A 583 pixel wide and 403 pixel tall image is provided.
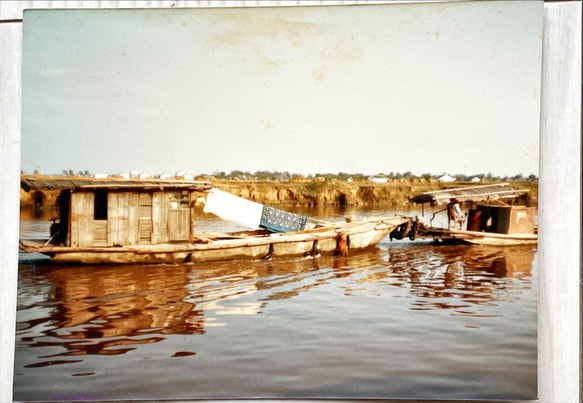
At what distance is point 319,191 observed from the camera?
4.32m

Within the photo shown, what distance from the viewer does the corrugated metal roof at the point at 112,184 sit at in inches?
165

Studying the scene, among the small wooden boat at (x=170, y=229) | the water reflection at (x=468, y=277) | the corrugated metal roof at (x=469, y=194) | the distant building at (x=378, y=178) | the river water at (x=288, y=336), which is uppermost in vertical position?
the distant building at (x=378, y=178)

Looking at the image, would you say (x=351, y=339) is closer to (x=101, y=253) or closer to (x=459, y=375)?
(x=459, y=375)

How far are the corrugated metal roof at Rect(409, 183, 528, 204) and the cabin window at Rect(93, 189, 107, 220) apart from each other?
2.83 m

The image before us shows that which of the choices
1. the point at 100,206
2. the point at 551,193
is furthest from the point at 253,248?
the point at 551,193

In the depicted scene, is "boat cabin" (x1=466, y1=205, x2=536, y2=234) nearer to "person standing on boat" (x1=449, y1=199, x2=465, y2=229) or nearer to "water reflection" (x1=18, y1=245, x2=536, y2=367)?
"person standing on boat" (x1=449, y1=199, x2=465, y2=229)

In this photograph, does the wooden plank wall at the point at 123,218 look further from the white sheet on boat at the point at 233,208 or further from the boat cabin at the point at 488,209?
the boat cabin at the point at 488,209

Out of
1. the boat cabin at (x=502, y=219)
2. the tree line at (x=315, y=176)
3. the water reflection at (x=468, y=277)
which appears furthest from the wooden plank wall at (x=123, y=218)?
the boat cabin at (x=502, y=219)

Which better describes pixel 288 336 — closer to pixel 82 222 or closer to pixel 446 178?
pixel 446 178

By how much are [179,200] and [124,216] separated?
1.86 feet

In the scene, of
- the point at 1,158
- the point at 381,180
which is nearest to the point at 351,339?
the point at 381,180

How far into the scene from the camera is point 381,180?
4141 mm

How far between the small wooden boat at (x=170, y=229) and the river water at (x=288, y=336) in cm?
49

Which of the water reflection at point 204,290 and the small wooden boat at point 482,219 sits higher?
the small wooden boat at point 482,219
